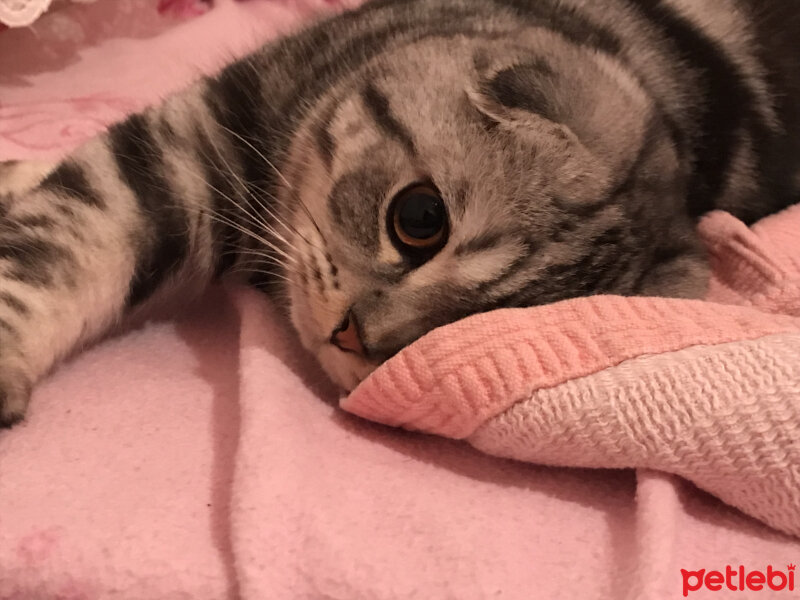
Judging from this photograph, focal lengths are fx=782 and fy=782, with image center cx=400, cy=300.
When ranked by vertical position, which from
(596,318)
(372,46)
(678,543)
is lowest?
(678,543)

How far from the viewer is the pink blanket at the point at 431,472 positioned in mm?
605

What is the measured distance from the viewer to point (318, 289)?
0.81m

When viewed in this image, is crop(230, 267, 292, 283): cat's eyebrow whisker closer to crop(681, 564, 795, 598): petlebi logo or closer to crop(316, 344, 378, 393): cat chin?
crop(316, 344, 378, 393): cat chin

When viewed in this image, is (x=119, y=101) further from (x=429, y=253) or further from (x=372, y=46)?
(x=429, y=253)

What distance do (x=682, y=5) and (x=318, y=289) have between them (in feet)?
2.34

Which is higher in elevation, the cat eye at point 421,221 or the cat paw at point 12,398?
the cat paw at point 12,398

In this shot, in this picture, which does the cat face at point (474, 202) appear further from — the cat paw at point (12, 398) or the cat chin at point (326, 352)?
the cat paw at point (12, 398)

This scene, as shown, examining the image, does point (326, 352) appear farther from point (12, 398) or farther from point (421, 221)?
point (12, 398)

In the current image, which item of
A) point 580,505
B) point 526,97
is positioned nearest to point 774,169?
point 526,97

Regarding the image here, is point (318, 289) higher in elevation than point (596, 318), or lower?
higher

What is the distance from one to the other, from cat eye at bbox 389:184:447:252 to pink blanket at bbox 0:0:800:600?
0.11m

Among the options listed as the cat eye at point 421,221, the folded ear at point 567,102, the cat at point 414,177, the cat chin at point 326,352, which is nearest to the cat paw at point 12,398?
the cat at point 414,177

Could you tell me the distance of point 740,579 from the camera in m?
0.65

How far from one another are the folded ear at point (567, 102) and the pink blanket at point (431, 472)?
0.18 m
